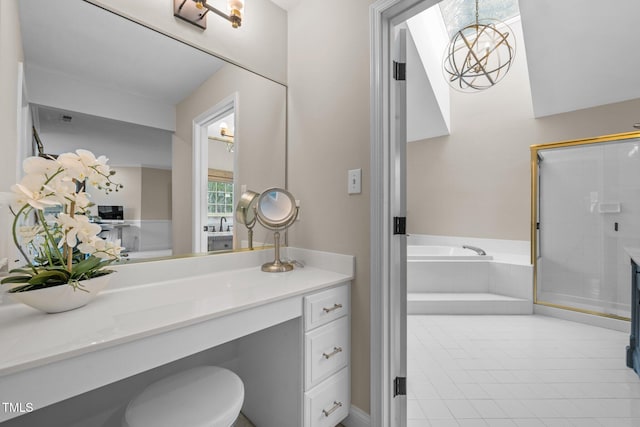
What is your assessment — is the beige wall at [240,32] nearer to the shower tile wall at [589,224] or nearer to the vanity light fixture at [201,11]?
the vanity light fixture at [201,11]

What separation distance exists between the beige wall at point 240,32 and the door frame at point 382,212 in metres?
0.70

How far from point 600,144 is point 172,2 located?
3814 mm

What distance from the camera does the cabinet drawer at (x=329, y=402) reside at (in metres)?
1.17

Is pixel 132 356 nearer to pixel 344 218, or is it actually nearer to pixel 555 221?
pixel 344 218

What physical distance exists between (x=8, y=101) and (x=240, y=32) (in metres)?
1.09

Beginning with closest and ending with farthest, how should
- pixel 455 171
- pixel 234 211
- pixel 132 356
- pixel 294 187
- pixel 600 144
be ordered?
pixel 132 356 < pixel 234 211 < pixel 294 187 < pixel 600 144 < pixel 455 171

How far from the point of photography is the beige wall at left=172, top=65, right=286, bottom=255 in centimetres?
139

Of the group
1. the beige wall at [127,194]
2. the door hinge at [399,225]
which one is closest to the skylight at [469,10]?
the door hinge at [399,225]

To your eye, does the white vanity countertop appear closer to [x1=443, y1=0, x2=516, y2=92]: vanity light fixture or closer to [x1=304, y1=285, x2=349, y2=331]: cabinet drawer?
[x1=304, y1=285, x2=349, y2=331]: cabinet drawer

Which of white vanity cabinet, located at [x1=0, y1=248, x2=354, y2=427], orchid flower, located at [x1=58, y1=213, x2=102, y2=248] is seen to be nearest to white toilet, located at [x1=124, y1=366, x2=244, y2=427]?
white vanity cabinet, located at [x1=0, y1=248, x2=354, y2=427]

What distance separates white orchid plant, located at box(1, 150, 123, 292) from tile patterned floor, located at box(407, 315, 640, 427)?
5.27 ft

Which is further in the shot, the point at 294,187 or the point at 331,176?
the point at 294,187

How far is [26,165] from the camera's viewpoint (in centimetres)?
78

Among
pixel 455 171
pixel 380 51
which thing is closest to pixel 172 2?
pixel 380 51
